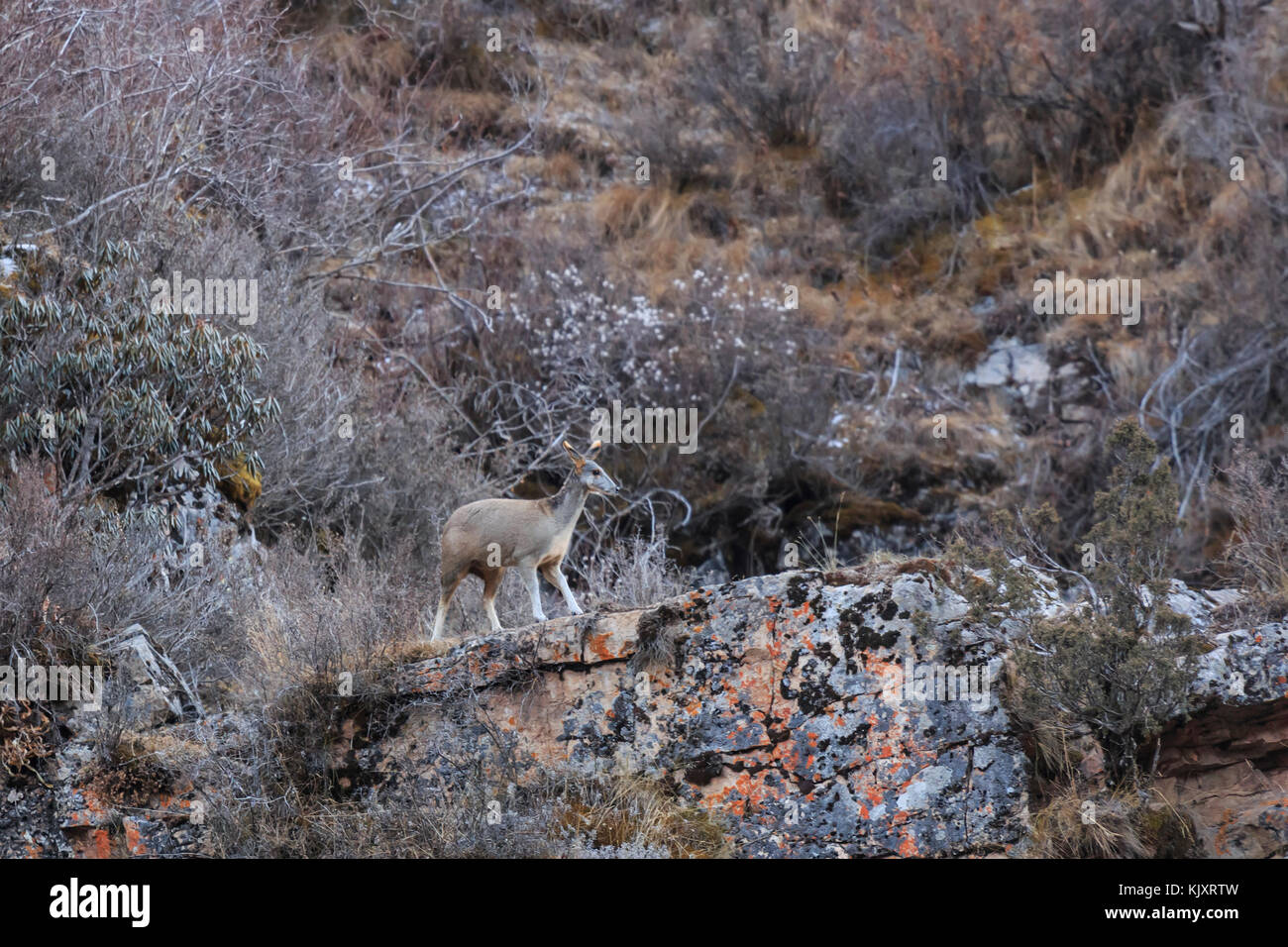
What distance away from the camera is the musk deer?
8.41 meters

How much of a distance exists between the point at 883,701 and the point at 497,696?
2.13 meters

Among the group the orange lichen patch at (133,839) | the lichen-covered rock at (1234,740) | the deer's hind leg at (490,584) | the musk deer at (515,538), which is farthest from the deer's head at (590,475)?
the lichen-covered rock at (1234,740)

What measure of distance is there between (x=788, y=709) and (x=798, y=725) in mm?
101

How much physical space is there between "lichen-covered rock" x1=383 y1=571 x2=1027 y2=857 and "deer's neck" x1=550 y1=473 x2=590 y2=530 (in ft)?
2.11

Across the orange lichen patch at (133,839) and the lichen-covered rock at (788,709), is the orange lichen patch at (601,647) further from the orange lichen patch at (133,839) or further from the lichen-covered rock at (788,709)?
the orange lichen patch at (133,839)

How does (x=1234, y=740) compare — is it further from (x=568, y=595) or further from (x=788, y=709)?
(x=568, y=595)

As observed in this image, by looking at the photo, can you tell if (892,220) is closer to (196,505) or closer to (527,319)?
(527,319)

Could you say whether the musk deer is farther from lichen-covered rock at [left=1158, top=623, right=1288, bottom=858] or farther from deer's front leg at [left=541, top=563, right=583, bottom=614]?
lichen-covered rock at [left=1158, top=623, right=1288, bottom=858]

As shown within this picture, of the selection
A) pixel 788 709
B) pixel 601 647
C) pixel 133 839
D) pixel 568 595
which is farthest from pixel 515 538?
pixel 133 839

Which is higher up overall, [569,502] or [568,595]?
[569,502]

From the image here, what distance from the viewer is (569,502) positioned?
8.56 meters

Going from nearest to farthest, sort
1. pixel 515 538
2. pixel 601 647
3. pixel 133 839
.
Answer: pixel 601 647
pixel 133 839
pixel 515 538

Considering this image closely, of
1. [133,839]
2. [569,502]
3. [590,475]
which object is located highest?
[590,475]

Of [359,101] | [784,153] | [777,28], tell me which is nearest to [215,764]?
[359,101]
